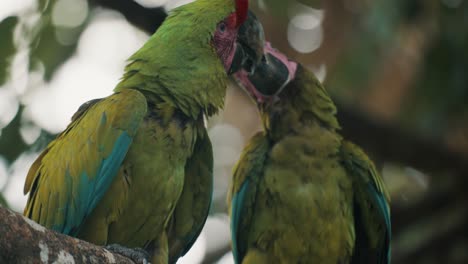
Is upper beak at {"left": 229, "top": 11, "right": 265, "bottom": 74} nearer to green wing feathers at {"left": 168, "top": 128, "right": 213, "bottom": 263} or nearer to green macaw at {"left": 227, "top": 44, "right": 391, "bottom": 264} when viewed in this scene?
green macaw at {"left": 227, "top": 44, "right": 391, "bottom": 264}

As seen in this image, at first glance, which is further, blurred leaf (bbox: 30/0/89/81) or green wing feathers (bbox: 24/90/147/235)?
blurred leaf (bbox: 30/0/89/81)

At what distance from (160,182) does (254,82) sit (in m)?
1.35

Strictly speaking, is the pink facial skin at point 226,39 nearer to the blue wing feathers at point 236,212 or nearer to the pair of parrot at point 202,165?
the pair of parrot at point 202,165

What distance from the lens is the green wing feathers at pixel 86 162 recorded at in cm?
364

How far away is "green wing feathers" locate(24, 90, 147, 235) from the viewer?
3.64m

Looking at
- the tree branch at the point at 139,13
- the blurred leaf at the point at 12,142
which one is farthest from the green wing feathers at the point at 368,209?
the blurred leaf at the point at 12,142

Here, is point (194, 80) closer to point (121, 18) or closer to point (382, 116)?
point (121, 18)

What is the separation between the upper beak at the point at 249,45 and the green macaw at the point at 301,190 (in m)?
0.34

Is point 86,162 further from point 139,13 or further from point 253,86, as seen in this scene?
point 139,13

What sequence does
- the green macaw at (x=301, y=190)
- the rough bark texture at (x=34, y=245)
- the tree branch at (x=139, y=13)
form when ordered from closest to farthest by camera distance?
the rough bark texture at (x=34, y=245) → the green macaw at (x=301, y=190) → the tree branch at (x=139, y=13)

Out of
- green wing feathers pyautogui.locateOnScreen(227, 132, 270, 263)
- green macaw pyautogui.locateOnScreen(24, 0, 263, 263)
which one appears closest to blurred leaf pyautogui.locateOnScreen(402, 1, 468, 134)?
green wing feathers pyautogui.locateOnScreen(227, 132, 270, 263)

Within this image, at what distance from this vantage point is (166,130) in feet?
12.5

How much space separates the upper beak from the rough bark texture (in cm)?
151

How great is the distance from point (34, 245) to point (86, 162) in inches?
31.7
